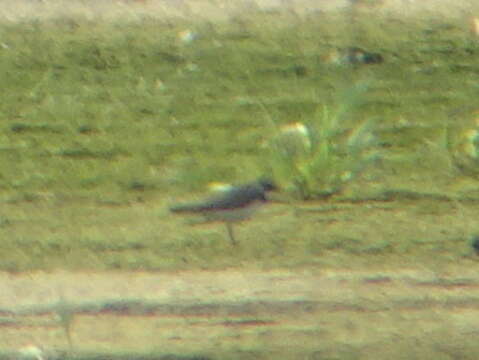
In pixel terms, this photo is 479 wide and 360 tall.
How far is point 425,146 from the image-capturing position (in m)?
8.58

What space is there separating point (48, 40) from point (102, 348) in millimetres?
4509

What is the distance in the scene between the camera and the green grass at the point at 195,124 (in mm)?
7219

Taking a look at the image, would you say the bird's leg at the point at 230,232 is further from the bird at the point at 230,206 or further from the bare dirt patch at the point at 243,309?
the bare dirt patch at the point at 243,309

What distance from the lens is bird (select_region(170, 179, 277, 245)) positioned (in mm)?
7281

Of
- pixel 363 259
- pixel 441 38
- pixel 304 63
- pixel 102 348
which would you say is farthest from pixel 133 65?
pixel 102 348

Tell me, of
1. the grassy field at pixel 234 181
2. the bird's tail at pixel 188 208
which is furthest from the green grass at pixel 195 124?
the bird's tail at pixel 188 208

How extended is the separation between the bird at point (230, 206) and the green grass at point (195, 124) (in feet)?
0.32

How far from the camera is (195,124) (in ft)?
29.4

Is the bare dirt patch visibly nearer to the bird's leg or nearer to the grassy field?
the grassy field

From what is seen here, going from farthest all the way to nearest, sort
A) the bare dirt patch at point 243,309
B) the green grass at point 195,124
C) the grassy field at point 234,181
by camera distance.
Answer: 1. the green grass at point 195,124
2. the grassy field at point 234,181
3. the bare dirt patch at point 243,309

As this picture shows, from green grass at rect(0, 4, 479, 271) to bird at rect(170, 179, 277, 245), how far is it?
0.10 metres

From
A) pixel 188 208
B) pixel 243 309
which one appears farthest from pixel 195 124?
pixel 243 309

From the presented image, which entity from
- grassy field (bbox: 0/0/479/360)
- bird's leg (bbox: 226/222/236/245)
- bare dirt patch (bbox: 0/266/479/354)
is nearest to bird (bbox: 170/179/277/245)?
bird's leg (bbox: 226/222/236/245)

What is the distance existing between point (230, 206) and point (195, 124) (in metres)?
1.72
